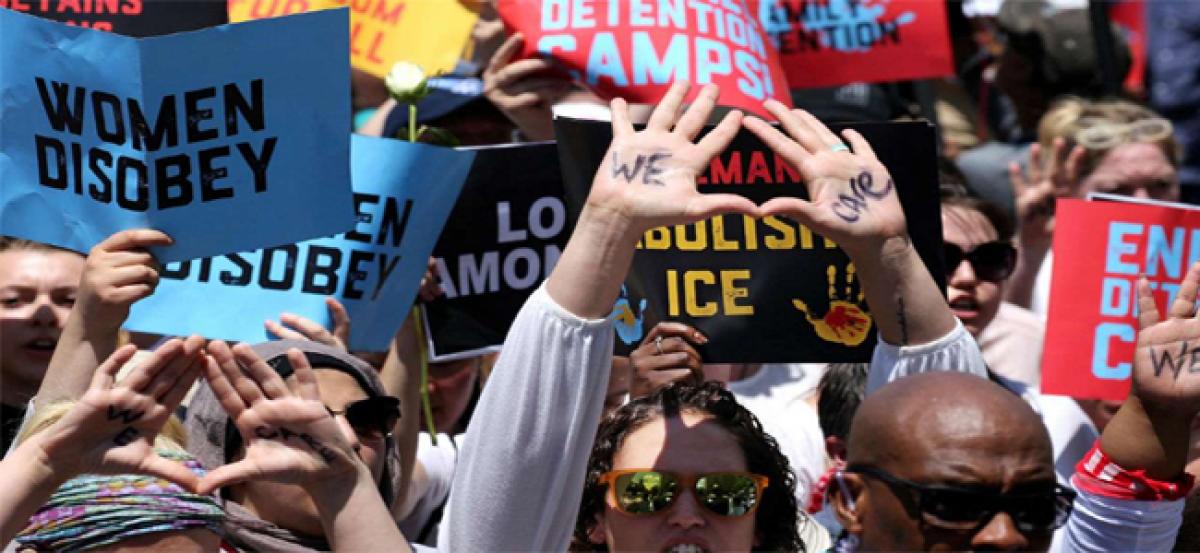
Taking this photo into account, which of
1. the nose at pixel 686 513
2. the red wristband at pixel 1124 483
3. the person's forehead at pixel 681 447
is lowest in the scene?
the nose at pixel 686 513

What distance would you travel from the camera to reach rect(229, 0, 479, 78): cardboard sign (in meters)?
6.00

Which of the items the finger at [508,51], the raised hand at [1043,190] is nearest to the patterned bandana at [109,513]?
the finger at [508,51]

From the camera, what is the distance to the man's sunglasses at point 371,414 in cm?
423

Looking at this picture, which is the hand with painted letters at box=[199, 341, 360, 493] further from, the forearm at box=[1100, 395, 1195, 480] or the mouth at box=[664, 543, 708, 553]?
the forearm at box=[1100, 395, 1195, 480]

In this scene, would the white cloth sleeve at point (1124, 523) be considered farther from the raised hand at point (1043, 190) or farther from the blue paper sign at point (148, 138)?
the raised hand at point (1043, 190)

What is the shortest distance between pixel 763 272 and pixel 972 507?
120 centimetres

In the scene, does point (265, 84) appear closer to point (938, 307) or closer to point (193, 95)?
point (193, 95)

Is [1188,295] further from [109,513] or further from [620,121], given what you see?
[109,513]

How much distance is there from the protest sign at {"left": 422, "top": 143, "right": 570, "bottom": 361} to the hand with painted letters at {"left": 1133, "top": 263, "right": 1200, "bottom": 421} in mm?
1877

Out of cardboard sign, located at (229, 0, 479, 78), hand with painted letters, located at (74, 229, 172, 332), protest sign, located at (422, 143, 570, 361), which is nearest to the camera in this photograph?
hand with painted letters, located at (74, 229, 172, 332)

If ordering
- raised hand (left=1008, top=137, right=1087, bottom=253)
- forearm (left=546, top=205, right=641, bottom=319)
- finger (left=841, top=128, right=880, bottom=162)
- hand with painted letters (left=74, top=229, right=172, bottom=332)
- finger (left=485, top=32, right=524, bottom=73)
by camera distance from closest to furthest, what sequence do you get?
forearm (left=546, top=205, right=641, bottom=319) < finger (left=841, top=128, right=880, bottom=162) < hand with painted letters (left=74, top=229, right=172, bottom=332) < finger (left=485, top=32, right=524, bottom=73) < raised hand (left=1008, top=137, right=1087, bottom=253)

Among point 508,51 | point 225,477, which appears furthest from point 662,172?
point 508,51

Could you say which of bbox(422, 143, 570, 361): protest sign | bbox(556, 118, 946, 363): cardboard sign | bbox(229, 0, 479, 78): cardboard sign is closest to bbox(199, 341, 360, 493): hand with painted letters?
bbox(556, 118, 946, 363): cardboard sign

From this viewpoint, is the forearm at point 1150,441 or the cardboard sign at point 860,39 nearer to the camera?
the forearm at point 1150,441
